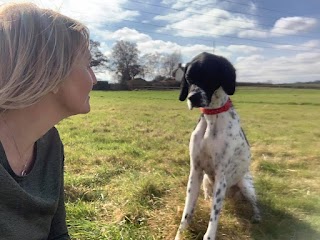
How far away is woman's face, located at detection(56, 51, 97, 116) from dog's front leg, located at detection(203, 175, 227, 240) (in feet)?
4.63

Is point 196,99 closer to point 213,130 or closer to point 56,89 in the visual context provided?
point 213,130

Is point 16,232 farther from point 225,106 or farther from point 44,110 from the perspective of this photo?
point 225,106

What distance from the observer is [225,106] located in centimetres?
251

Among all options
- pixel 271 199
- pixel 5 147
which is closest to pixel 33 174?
pixel 5 147

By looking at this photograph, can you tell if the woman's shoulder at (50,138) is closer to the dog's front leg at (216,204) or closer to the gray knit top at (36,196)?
the gray knit top at (36,196)

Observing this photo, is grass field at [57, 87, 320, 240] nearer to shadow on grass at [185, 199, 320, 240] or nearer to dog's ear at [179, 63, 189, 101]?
shadow on grass at [185, 199, 320, 240]

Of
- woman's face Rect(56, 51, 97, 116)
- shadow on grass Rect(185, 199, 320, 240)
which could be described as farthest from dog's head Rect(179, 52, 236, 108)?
woman's face Rect(56, 51, 97, 116)

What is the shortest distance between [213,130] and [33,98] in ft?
5.35

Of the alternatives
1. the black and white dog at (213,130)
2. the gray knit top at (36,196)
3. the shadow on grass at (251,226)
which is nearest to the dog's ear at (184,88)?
the black and white dog at (213,130)

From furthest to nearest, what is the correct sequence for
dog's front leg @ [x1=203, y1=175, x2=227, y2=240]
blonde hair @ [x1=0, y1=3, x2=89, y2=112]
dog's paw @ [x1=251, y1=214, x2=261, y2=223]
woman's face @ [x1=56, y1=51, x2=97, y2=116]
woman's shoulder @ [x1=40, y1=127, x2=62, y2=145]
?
dog's paw @ [x1=251, y1=214, x2=261, y2=223]
dog's front leg @ [x1=203, y1=175, x2=227, y2=240]
woman's shoulder @ [x1=40, y1=127, x2=62, y2=145]
woman's face @ [x1=56, y1=51, x2=97, y2=116]
blonde hair @ [x1=0, y1=3, x2=89, y2=112]

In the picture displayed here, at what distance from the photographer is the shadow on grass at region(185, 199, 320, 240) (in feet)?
7.84

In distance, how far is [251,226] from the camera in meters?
2.48

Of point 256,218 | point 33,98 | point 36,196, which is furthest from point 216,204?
point 33,98

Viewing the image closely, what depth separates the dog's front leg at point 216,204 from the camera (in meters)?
2.29
